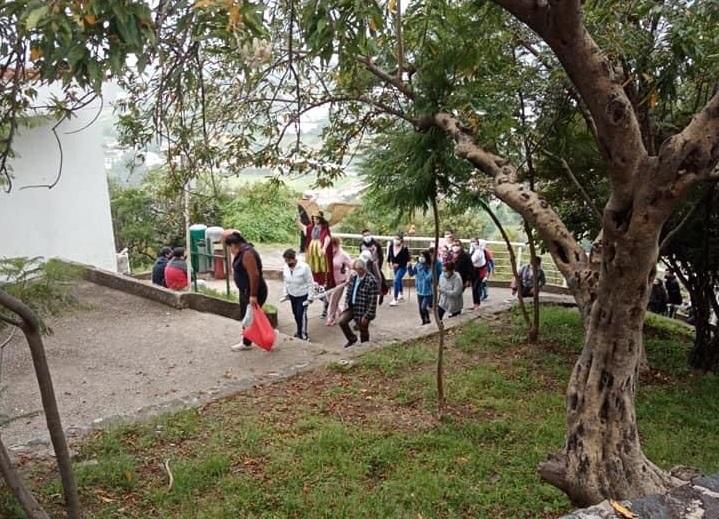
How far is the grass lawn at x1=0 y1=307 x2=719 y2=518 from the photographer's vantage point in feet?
13.4

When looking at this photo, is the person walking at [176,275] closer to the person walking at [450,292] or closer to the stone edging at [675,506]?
the person walking at [450,292]

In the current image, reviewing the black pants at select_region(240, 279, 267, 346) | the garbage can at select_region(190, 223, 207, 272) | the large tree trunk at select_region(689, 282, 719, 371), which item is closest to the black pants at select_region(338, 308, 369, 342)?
the black pants at select_region(240, 279, 267, 346)

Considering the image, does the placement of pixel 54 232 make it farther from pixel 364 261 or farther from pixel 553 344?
pixel 553 344

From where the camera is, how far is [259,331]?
7.31 meters

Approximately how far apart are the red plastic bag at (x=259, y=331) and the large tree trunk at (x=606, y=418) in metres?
4.29

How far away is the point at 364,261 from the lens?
316 inches

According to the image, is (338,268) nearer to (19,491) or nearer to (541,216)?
(541,216)

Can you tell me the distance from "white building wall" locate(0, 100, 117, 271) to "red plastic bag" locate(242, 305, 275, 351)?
546 centimetres

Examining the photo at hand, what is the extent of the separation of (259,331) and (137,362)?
146 centimetres

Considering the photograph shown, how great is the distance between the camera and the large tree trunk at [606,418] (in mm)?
3312

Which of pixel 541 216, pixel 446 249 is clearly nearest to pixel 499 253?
pixel 446 249

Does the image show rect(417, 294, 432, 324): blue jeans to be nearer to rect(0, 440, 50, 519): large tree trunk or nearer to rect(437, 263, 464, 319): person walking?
rect(437, 263, 464, 319): person walking

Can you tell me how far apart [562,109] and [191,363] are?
4.78 metres

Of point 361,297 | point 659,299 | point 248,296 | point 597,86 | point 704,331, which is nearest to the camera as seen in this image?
point 597,86
